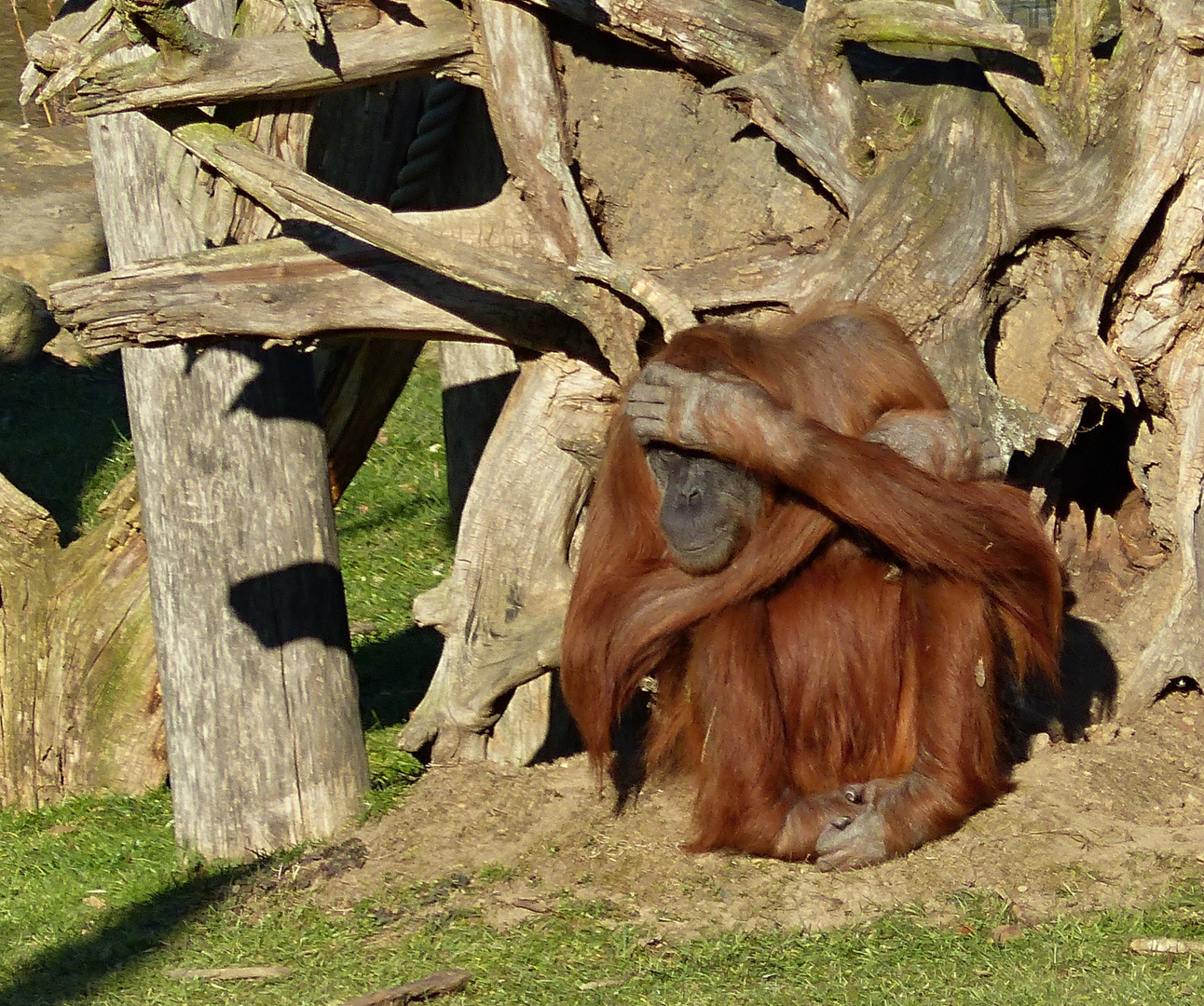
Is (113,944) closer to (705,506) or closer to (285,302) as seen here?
(285,302)

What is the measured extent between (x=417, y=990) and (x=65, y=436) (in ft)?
17.7

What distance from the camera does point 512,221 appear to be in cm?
434

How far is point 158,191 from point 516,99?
3.67 ft

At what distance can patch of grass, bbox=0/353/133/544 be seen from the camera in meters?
7.70

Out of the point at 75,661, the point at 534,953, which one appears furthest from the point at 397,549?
the point at 534,953

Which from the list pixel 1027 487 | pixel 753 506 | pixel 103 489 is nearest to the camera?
pixel 753 506

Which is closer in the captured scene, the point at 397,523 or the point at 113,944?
the point at 113,944

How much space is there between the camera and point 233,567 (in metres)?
4.69

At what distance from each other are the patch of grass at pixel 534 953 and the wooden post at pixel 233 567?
286 millimetres

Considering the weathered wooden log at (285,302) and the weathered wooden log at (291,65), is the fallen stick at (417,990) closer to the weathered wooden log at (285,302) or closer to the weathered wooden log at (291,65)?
the weathered wooden log at (285,302)

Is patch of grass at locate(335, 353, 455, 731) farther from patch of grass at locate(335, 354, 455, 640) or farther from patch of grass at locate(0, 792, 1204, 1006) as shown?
patch of grass at locate(0, 792, 1204, 1006)

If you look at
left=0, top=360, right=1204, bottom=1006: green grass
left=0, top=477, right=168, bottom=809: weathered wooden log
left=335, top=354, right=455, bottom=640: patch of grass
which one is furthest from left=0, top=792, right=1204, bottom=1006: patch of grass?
left=335, top=354, right=455, bottom=640: patch of grass

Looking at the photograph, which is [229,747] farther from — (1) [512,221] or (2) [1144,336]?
(2) [1144,336]

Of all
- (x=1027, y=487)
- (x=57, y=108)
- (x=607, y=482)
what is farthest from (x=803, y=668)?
(x=57, y=108)
